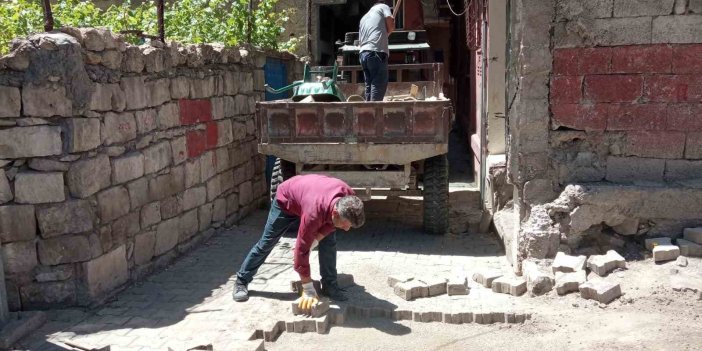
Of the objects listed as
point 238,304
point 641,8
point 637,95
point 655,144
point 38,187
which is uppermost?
point 641,8

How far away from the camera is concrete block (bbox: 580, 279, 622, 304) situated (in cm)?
481

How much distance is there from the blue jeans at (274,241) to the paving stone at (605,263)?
2243 mm

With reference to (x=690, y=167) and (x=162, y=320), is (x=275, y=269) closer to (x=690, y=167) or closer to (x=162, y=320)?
(x=162, y=320)

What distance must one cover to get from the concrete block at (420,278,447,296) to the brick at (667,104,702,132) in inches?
95.4

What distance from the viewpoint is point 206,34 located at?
8.93m

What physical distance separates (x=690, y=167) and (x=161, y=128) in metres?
5.00

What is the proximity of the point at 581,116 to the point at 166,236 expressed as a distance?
4178 mm

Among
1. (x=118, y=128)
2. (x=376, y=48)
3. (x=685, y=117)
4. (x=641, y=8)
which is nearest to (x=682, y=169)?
(x=685, y=117)

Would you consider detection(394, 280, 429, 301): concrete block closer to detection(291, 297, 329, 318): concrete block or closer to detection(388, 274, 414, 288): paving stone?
detection(388, 274, 414, 288): paving stone

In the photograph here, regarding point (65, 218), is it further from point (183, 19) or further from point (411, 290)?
point (183, 19)

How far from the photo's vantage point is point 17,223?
4.61 m

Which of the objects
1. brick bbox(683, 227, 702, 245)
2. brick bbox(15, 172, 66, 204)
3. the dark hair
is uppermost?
brick bbox(15, 172, 66, 204)

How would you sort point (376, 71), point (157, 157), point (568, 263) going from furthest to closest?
point (376, 71), point (157, 157), point (568, 263)

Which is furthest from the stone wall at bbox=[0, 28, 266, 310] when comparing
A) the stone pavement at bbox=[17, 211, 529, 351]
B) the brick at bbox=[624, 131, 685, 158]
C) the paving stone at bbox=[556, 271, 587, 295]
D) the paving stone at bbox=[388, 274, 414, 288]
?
the brick at bbox=[624, 131, 685, 158]
